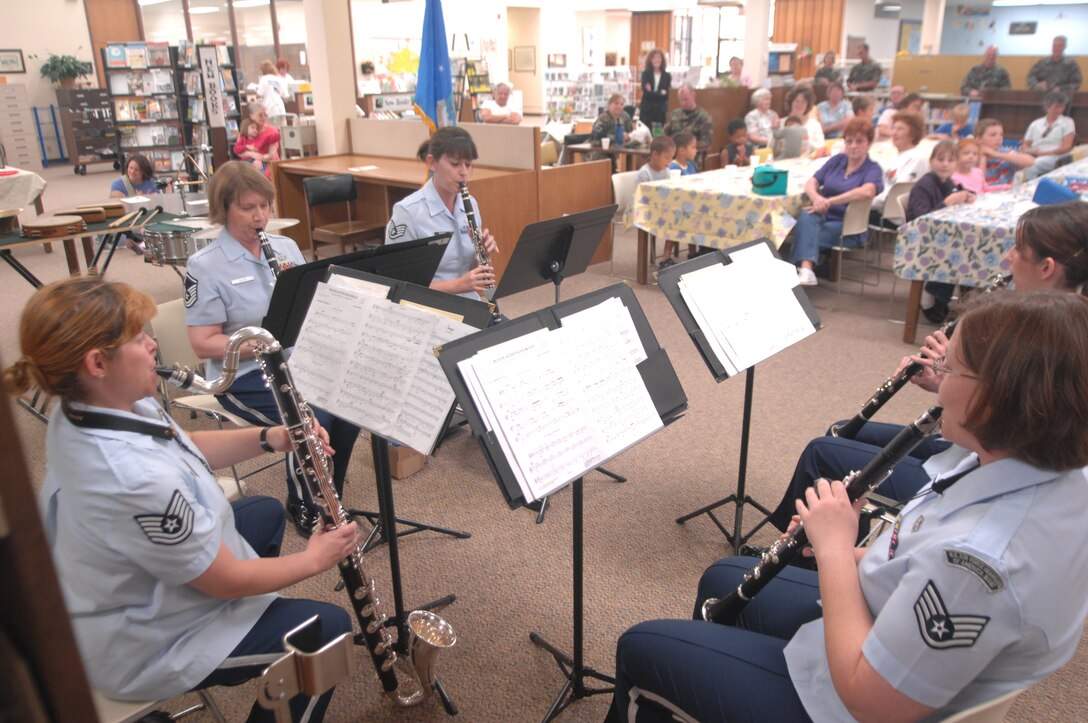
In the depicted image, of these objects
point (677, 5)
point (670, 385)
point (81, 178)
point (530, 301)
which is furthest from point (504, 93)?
point (670, 385)

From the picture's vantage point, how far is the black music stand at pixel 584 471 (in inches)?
56.9

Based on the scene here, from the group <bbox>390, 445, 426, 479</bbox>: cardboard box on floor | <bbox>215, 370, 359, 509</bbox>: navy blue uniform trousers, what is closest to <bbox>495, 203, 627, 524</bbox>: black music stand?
<bbox>390, 445, 426, 479</bbox>: cardboard box on floor

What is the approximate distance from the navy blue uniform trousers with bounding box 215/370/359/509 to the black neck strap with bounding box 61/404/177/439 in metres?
1.14

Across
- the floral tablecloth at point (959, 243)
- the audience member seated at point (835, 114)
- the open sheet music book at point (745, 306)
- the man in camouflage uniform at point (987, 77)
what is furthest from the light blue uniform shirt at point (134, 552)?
the man in camouflage uniform at point (987, 77)

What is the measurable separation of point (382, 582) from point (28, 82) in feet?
40.2

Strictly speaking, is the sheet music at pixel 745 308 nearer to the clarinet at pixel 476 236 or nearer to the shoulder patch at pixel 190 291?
the clarinet at pixel 476 236

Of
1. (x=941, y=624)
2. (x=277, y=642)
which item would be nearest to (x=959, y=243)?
(x=941, y=624)

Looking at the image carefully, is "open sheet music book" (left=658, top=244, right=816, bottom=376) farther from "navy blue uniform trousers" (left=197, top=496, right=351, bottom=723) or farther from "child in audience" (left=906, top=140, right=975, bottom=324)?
"child in audience" (left=906, top=140, right=975, bottom=324)

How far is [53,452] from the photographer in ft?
4.49

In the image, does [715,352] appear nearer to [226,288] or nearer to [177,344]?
[226,288]

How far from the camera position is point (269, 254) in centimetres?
262

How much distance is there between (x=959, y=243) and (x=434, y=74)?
11.6 ft

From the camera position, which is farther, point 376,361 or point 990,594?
point 376,361

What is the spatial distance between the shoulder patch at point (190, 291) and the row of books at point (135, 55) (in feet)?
27.8
